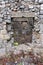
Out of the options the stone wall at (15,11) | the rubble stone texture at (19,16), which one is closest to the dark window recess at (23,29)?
the rubble stone texture at (19,16)

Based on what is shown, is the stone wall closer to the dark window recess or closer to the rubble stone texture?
the rubble stone texture

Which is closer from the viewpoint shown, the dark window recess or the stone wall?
the stone wall

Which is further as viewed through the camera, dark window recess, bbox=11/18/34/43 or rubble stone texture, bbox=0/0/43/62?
dark window recess, bbox=11/18/34/43

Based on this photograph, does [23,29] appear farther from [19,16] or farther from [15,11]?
[15,11]

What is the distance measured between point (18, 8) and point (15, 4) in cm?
13

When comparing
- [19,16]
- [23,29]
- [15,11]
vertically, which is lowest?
[23,29]

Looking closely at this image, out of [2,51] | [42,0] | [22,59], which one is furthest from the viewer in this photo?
[42,0]

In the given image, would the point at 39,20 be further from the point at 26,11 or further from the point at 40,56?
the point at 40,56

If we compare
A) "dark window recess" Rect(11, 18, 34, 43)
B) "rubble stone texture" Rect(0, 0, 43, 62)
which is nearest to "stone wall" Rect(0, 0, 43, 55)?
"rubble stone texture" Rect(0, 0, 43, 62)

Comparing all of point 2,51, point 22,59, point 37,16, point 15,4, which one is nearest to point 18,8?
point 15,4

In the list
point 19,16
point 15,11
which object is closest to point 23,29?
point 19,16

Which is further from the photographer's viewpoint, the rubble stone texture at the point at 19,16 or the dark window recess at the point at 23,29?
the dark window recess at the point at 23,29

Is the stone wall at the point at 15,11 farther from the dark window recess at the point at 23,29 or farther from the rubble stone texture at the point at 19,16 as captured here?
the dark window recess at the point at 23,29

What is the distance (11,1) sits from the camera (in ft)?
21.2
